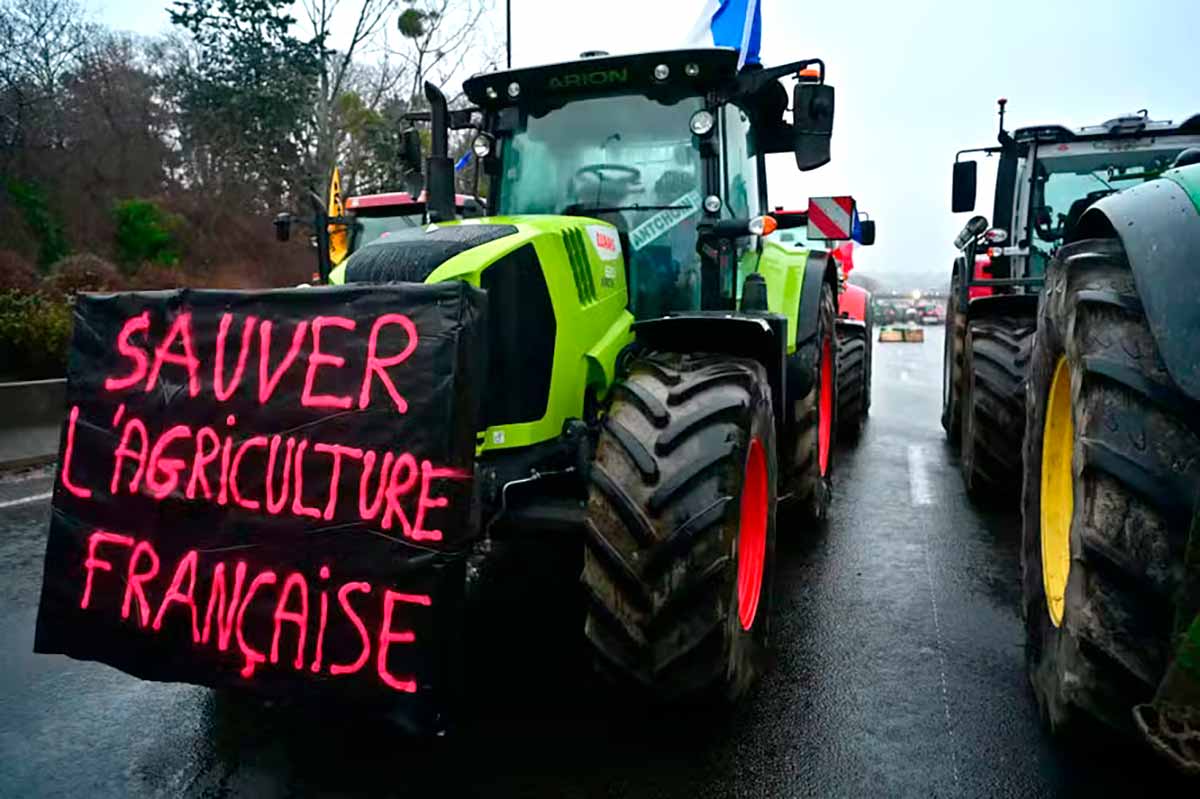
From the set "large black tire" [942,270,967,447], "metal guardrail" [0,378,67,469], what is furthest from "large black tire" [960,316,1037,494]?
"metal guardrail" [0,378,67,469]

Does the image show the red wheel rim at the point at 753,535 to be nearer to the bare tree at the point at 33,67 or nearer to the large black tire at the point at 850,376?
the large black tire at the point at 850,376

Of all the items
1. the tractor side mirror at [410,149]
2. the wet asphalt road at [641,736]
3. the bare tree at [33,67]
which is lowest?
the wet asphalt road at [641,736]

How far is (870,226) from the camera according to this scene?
956cm

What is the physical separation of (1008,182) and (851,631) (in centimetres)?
570

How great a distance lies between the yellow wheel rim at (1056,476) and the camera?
3279 millimetres

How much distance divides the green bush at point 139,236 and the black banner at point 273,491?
81.5 feet

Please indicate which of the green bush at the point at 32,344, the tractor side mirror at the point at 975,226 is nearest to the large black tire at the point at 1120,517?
the tractor side mirror at the point at 975,226

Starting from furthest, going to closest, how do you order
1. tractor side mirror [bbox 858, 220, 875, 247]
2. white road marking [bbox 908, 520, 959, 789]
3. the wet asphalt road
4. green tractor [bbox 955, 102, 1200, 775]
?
1. tractor side mirror [bbox 858, 220, 875, 247]
2. white road marking [bbox 908, 520, 959, 789]
3. the wet asphalt road
4. green tractor [bbox 955, 102, 1200, 775]

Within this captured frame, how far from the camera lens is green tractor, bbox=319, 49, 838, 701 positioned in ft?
9.89

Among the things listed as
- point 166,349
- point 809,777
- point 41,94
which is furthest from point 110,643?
point 41,94

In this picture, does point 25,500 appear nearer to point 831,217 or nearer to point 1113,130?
point 831,217

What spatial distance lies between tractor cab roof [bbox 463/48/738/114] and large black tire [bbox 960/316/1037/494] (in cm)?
278

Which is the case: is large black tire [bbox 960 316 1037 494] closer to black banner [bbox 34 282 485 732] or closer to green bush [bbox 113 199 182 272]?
black banner [bbox 34 282 485 732]

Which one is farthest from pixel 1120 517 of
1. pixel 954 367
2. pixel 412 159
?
pixel 954 367
